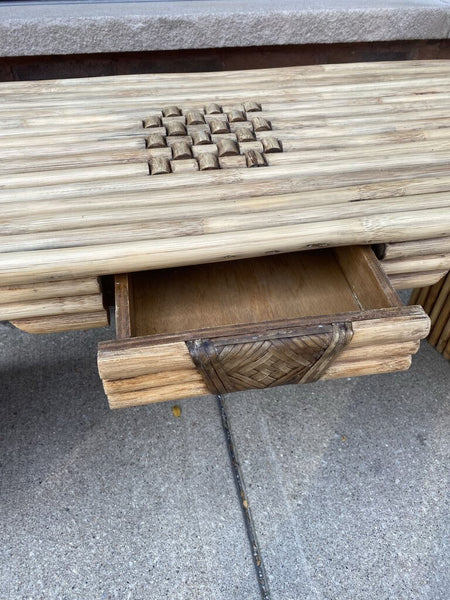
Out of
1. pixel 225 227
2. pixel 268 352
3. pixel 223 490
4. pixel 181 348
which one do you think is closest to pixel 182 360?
pixel 181 348

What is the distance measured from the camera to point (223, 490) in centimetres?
133

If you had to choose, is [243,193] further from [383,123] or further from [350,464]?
[350,464]

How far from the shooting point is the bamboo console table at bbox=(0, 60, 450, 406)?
0.87 metres

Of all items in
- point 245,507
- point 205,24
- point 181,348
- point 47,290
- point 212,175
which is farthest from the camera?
point 205,24

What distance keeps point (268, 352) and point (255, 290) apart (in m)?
0.34

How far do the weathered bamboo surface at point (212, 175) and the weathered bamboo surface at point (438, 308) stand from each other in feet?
1.59

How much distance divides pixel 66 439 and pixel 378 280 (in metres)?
0.98

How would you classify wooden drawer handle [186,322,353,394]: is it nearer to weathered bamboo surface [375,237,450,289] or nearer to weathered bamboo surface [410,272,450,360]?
weathered bamboo surface [375,237,450,289]

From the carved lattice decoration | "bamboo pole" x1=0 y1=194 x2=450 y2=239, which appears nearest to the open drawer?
"bamboo pole" x1=0 y1=194 x2=450 y2=239

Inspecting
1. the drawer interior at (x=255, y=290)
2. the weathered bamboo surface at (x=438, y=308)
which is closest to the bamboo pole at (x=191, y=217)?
the drawer interior at (x=255, y=290)

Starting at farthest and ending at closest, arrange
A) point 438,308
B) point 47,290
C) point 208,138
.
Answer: point 438,308 < point 208,138 < point 47,290

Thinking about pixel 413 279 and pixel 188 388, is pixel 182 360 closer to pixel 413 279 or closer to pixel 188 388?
pixel 188 388

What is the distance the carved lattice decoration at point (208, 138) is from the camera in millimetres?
1106

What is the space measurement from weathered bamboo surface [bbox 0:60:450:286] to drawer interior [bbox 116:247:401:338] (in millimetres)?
96
